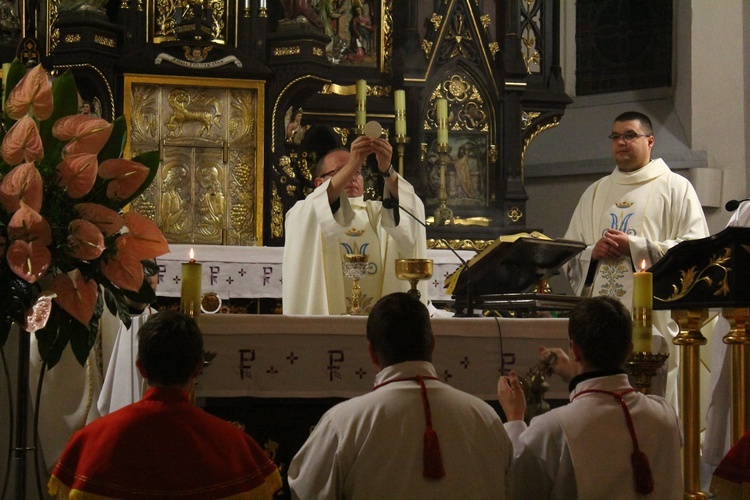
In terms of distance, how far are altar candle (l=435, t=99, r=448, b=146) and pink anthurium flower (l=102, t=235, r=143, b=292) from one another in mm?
5632

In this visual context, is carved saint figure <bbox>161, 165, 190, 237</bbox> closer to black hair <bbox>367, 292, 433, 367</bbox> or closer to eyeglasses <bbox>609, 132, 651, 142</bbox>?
eyeglasses <bbox>609, 132, 651, 142</bbox>

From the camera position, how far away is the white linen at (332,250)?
251 inches

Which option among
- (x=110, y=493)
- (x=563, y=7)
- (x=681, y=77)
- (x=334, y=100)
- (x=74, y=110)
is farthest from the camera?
(x=563, y=7)

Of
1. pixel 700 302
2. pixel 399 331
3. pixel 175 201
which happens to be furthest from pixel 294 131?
pixel 399 331

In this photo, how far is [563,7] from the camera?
1258cm

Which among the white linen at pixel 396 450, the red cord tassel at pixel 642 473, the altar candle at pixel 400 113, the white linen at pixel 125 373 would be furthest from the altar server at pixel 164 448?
the altar candle at pixel 400 113

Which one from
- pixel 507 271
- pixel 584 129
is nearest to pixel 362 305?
pixel 507 271

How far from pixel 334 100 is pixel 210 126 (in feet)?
3.65

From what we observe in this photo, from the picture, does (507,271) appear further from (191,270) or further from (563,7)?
(563,7)

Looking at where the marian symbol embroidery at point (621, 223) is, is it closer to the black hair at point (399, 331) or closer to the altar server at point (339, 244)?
the altar server at point (339, 244)

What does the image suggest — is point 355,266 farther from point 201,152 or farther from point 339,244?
point 201,152

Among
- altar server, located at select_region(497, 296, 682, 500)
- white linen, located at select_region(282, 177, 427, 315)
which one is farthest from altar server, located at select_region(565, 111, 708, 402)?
altar server, located at select_region(497, 296, 682, 500)

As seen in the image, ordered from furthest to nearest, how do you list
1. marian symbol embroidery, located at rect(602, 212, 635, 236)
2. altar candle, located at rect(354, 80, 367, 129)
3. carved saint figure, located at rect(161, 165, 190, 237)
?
1. altar candle, located at rect(354, 80, 367, 129)
2. carved saint figure, located at rect(161, 165, 190, 237)
3. marian symbol embroidery, located at rect(602, 212, 635, 236)

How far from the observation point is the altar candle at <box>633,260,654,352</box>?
411 centimetres
